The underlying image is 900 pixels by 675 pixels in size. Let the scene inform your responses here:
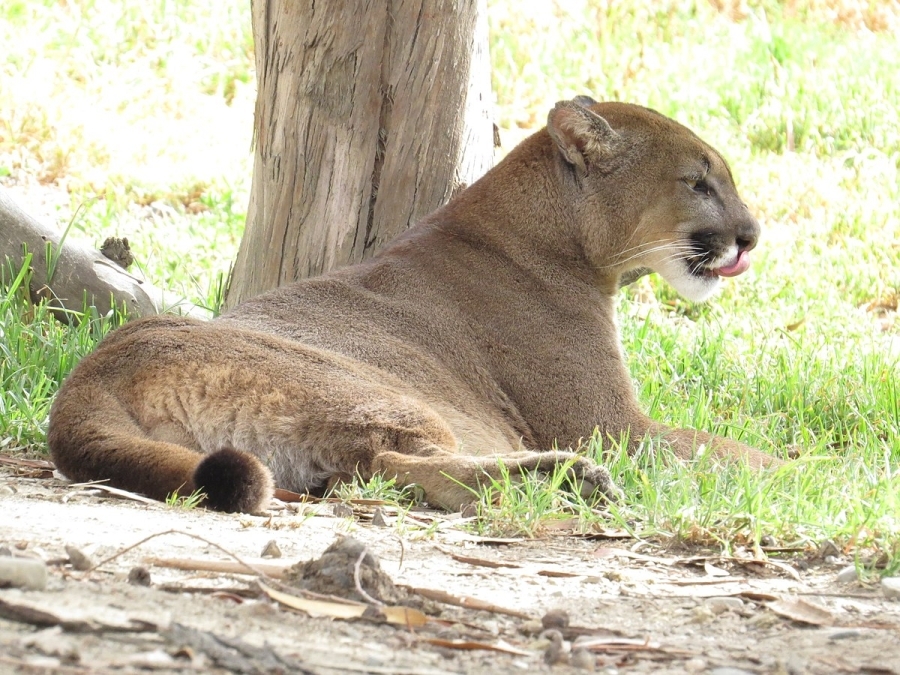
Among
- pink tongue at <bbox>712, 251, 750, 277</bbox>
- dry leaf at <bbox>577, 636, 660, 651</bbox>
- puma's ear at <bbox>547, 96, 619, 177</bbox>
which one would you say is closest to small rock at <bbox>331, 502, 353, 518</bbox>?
dry leaf at <bbox>577, 636, 660, 651</bbox>

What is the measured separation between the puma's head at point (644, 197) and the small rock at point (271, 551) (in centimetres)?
260

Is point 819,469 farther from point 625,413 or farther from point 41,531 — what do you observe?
point 41,531

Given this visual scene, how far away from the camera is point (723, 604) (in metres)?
2.86

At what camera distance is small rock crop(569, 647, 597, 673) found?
2.33 metres

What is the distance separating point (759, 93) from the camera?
10.4 meters

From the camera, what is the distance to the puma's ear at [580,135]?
520cm

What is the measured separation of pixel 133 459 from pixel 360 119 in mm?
2481

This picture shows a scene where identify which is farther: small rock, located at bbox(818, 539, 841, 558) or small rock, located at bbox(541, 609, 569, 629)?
small rock, located at bbox(818, 539, 841, 558)

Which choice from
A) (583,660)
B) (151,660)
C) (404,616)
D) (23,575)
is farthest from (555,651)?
(23,575)

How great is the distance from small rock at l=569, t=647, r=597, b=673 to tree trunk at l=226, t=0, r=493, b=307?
365 centimetres

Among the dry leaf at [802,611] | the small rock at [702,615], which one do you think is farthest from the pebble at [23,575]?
the dry leaf at [802,611]

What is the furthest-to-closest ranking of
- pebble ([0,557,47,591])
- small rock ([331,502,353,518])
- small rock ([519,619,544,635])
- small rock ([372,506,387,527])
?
small rock ([331,502,353,518]), small rock ([372,506,387,527]), small rock ([519,619,544,635]), pebble ([0,557,47,591])

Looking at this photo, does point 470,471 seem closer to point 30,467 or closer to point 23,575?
point 30,467

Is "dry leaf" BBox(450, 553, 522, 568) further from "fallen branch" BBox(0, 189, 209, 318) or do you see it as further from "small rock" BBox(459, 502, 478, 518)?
"fallen branch" BBox(0, 189, 209, 318)
